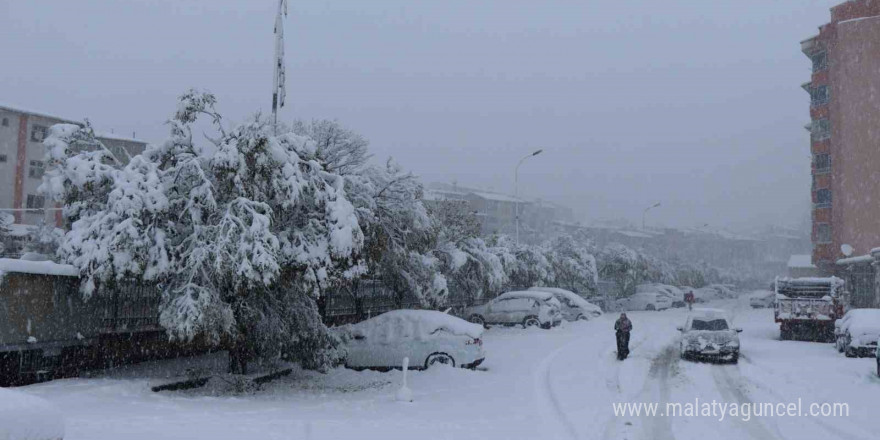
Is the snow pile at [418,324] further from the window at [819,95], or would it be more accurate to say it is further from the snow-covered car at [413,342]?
the window at [819,95]

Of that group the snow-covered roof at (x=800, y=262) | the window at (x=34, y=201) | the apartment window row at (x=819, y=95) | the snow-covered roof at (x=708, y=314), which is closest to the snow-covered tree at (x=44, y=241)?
the window at (x=34, y=201)

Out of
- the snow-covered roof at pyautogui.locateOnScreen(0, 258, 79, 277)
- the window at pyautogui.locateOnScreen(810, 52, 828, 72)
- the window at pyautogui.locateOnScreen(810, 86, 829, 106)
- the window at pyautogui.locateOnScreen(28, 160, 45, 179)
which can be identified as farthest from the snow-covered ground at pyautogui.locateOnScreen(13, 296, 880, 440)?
the window at pyautogui.locateOnScreen(28, 160, 45, 179)

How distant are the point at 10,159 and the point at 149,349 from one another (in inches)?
1820

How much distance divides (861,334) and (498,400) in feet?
40.5

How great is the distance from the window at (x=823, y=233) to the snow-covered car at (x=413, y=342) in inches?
1531

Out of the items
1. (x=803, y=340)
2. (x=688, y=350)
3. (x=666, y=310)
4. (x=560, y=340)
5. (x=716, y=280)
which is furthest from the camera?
(x=716, y=280)

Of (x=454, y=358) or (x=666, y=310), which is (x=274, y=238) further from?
(x=666, y=310)

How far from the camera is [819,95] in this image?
48.5 meters

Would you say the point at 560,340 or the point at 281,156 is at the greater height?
the point at 281,156

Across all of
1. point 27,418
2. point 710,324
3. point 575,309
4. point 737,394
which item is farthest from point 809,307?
point 27,418

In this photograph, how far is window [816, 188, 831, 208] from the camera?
157ft

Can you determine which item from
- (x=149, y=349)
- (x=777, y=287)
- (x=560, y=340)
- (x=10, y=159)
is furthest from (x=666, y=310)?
(x=10, y=159)

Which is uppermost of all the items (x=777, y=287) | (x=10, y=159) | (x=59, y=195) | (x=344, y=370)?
(x=10, y=159)

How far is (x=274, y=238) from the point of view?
43.4ft
